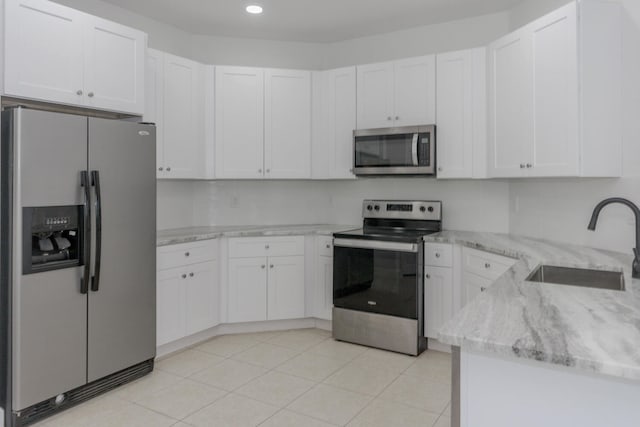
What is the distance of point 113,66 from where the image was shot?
9.45ft

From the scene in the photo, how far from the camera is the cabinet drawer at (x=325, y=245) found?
3.90 m

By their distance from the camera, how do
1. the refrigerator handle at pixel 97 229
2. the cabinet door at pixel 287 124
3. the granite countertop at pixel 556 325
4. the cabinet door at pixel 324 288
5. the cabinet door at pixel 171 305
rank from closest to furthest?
the granite countertop at pixel 556 325 < the refrigerator handle at pixel 97 229 < the cabinet door at pixel 171 305 < the cabinet door at pixel 324 288 < the cabinet door at pixel 287 124

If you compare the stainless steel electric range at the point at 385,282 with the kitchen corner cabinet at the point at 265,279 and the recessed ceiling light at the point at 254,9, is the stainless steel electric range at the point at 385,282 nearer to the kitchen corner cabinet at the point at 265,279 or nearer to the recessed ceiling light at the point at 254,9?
the kitchen corner cabinet at the point at 265,279

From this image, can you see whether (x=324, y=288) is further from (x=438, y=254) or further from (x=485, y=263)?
(x=485, y=263)

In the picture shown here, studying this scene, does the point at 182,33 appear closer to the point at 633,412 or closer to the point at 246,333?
the point at 246,333

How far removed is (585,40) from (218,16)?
9.06 feet

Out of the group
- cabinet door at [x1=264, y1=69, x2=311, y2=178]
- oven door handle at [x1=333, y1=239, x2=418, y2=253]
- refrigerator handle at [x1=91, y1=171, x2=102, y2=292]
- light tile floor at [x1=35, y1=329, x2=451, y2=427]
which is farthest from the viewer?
cabinet door at [x1=264, y1=69, x2=311, y2=178]

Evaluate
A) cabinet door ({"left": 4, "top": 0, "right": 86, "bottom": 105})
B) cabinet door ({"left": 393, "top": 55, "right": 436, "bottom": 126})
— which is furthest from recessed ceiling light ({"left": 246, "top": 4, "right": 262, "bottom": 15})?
cabinet door ({"left": 4, "top": 0, "right": 86, "bottom": 105})

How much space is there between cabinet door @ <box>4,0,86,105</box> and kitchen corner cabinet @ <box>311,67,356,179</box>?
6.65 feet

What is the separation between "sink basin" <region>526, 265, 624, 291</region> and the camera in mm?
2105

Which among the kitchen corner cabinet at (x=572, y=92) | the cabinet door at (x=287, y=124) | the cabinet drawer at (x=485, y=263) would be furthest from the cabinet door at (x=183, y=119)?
the kitchen corner cabinet at (x=572, y=92)

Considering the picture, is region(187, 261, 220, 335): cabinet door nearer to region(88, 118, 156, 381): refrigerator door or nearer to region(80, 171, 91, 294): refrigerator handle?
region(88, 118, 156, 381): refrigerator door

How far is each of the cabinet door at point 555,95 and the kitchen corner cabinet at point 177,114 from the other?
260cm

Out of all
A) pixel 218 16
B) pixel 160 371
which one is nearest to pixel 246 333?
pixel 160 371
